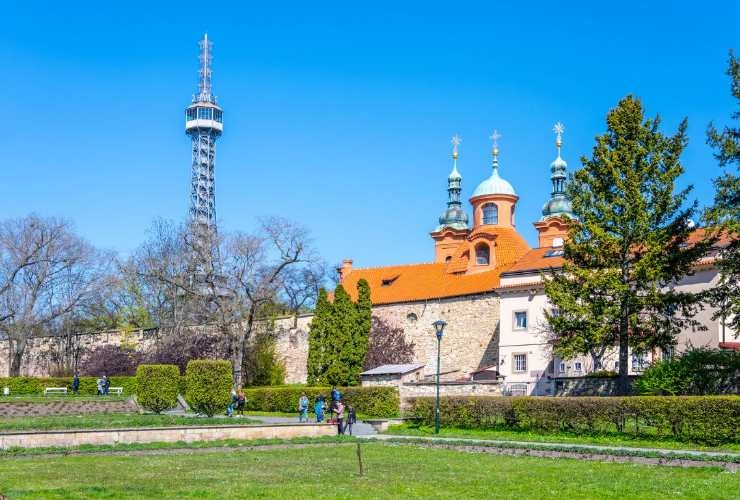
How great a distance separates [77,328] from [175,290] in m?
15.9

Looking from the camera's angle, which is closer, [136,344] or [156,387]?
[156,387]

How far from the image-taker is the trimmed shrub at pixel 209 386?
113 ft

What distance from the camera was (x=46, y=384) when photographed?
52.9 m

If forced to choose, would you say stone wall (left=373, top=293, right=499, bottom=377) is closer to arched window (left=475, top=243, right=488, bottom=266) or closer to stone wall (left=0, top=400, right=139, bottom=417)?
arched window (left=475, top=243, right=488, bottom=266)

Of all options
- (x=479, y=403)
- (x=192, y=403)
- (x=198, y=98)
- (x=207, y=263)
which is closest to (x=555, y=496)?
(x=479, y=403)

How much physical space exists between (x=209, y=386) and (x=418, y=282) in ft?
78.8

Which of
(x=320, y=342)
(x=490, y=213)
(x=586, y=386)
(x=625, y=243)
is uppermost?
(x=490, y=213)

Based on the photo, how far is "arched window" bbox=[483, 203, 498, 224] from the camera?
63.5 m

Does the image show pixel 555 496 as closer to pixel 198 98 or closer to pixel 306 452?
pixel 306 452

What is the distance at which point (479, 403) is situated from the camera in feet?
94.5

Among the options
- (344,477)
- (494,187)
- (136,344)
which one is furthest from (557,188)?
(344,477)

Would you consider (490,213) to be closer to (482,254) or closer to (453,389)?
(482,254)

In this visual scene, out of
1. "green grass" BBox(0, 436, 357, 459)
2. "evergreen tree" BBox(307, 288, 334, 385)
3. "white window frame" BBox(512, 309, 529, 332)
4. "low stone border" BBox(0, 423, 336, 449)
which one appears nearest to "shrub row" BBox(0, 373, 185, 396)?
"evergreen tree" BBox(307, 288, 334, 385)

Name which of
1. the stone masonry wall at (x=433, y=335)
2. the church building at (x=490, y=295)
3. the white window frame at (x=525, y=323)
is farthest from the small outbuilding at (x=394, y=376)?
the stone masonry wall at (x=433, y=335)
